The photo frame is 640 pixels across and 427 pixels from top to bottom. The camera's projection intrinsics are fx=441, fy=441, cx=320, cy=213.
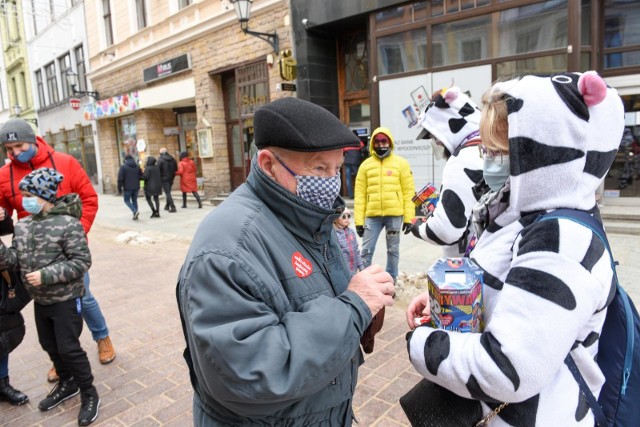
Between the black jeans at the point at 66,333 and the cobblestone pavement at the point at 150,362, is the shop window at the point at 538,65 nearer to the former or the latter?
the cobblestone pavement at the point at 150,362

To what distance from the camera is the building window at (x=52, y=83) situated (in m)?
22.9

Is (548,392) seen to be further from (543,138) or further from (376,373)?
(376,373)

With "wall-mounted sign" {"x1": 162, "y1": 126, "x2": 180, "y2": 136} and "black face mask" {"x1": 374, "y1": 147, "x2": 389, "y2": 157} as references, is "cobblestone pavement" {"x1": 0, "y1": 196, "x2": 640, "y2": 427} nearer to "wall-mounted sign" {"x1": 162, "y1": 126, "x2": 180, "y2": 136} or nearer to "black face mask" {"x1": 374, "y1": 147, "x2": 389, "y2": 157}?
"black face mask" {"x1": 374, "y1": 147, "x2": 389, "y2": 157}

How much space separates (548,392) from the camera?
1.26m

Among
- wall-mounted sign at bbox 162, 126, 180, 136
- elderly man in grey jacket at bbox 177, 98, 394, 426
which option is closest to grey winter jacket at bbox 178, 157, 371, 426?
elderly man in grey jacket at bbox 177, 98, 394, 426

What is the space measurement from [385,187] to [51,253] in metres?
3.39

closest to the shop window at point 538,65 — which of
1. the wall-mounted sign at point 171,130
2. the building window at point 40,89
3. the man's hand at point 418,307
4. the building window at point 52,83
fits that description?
the man's hand at point 418,307

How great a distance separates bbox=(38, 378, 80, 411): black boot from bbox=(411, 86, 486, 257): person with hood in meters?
2.86

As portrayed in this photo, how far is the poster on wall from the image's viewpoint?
873cm

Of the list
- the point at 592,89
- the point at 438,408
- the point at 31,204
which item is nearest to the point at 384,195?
the point at 31,204

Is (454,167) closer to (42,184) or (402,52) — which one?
(42,184)

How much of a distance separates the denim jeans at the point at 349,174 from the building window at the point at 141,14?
35.3 ft

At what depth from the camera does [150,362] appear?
3.85m

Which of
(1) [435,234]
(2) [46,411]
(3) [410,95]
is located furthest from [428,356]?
(3) [410,95]
